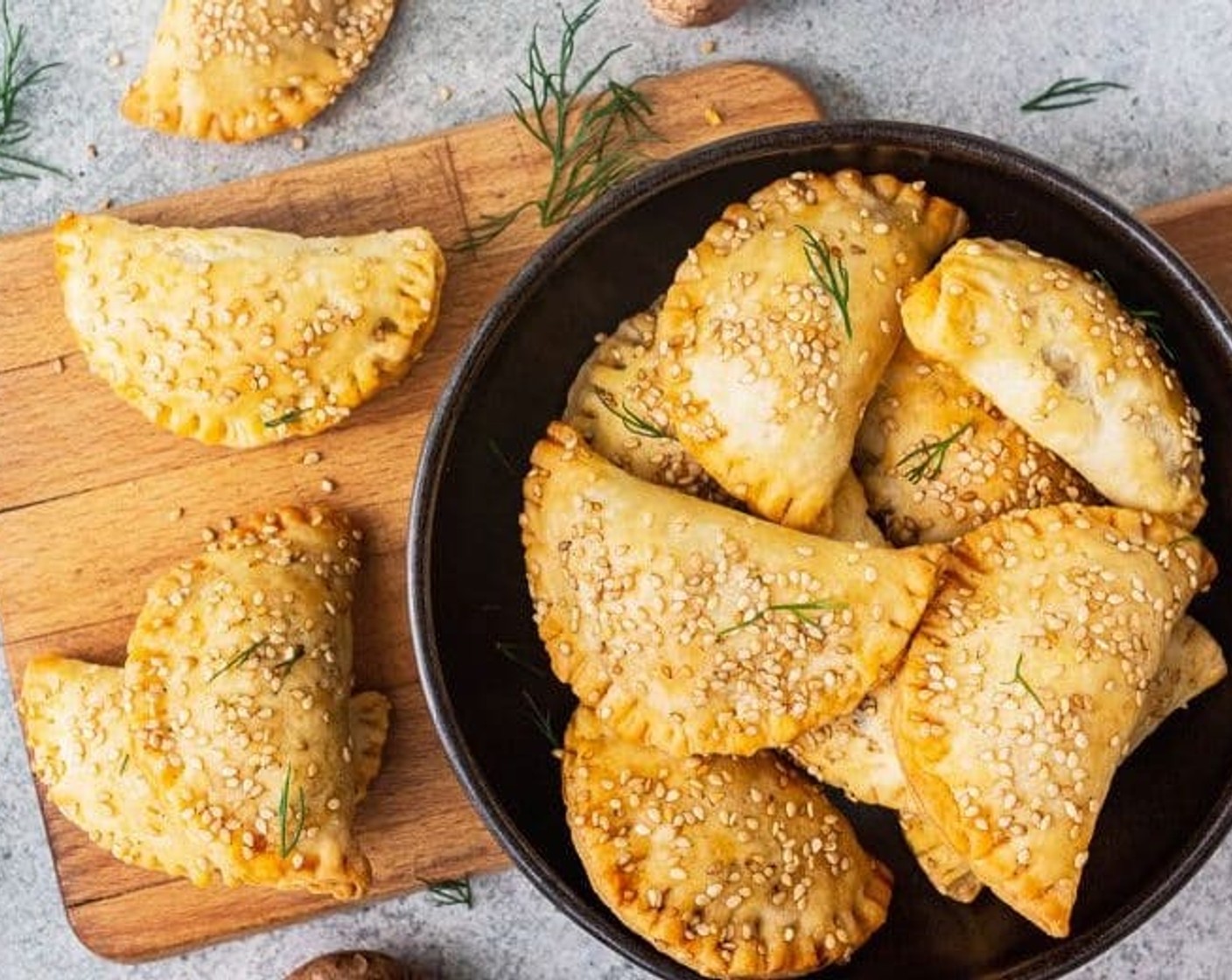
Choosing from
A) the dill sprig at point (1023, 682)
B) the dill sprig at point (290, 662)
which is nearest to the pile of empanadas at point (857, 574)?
the dill sprig at point (1023, 682)

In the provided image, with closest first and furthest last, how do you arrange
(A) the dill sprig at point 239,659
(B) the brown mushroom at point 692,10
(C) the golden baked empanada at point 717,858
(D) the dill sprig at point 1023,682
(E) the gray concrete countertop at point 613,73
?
(D) the dill sprig at point 1023,682 → (C) the golden baked empanada at point 717,858 → (A) the dill sprig at point 239,659 → (B) the brown mushroom at point 692,10 → (E) the gray concrete countertop at point 613,73

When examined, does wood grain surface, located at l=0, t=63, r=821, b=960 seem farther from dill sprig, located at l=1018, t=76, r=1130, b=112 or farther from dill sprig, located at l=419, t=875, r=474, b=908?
dill sprig, located at l=1018, t=76, r=1130, b=112

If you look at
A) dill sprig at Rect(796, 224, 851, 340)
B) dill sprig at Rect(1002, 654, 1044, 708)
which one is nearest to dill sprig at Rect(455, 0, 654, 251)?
dill sprig at Rect(796, 224, 851, 340)

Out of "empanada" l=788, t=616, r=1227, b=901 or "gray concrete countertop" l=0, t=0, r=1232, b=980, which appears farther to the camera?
"gray concrete countertop" l=0, t=0, r=1232, b=980

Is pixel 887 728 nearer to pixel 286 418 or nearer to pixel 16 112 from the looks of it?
pixel 286 418

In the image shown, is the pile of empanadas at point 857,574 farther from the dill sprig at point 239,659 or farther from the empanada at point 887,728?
the dill sprig at point 239,659

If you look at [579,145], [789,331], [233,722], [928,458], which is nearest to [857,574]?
[928,458]
